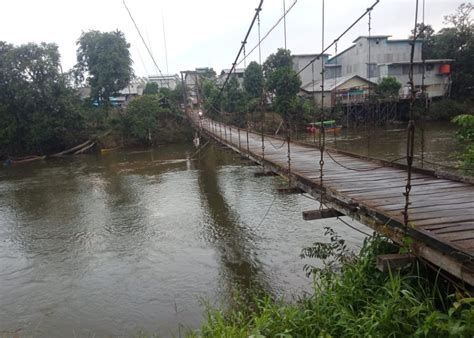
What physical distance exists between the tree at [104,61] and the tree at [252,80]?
6776 millimetres

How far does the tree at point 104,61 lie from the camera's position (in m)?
19.9

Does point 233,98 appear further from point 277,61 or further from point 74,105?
point 74,105

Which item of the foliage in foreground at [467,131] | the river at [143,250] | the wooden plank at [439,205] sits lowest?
the river at [143,250]

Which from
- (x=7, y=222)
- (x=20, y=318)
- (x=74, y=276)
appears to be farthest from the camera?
(x=7, y=222)

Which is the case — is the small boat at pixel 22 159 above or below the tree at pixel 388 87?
below

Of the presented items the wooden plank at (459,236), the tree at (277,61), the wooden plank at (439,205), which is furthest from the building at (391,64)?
the wooden plank at (459,236)

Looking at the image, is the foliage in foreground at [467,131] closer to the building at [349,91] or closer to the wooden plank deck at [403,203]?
the wooden plank deck at [403,203]

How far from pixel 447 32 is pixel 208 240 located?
2386 centimetres

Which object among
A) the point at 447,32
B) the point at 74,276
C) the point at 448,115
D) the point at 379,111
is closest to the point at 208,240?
the point at 74,276

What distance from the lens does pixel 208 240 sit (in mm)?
6605

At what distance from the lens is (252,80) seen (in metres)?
21.2

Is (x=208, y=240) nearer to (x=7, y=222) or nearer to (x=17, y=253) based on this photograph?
(x=17, y=253)

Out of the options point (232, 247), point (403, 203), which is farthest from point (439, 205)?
point (232, 247)

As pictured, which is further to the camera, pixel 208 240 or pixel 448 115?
pixel 448 115
